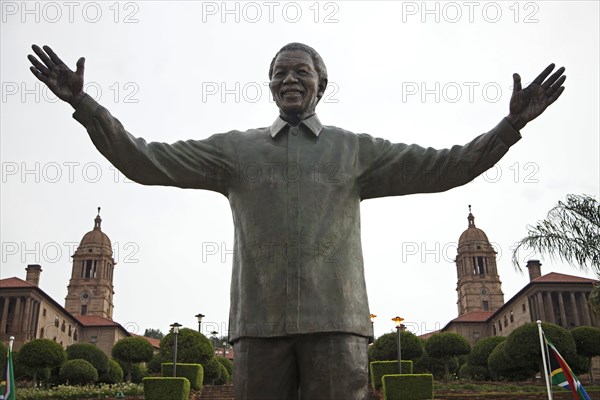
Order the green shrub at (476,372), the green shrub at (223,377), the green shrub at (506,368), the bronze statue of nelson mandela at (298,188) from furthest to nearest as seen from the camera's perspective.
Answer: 1. the green shrub at (223,377)
2. the green shrub at (476,372)
3. the green shrub at (506,368)
4. the bronze statue of nelson mandela at (298,188)

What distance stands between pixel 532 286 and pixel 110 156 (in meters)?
63.6

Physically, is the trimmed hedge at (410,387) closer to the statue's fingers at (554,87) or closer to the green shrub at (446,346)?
the statue's fingers at (554,87)

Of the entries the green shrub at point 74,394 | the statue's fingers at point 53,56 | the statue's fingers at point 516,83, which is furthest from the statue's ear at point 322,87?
the green shrub at point 74,394

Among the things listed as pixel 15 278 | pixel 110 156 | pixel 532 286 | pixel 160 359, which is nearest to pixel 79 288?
pixel 15 278

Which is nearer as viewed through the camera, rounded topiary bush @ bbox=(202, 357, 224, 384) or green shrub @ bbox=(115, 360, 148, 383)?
rounded topiary bush @ bbox=(202, 357, 224, 384)

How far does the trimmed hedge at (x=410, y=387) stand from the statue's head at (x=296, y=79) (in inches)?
808

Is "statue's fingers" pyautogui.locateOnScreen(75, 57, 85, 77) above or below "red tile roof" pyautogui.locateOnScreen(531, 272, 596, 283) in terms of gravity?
below

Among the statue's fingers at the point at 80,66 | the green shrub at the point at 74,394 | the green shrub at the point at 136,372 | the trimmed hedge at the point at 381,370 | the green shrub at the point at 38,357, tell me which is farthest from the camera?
the green shrub at the point at 136,372

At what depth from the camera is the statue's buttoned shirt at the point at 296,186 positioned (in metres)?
2.98

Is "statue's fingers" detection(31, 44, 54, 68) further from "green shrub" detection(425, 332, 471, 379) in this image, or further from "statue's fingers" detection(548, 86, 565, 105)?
"green shrub" detection(425, 332, 471, 379)

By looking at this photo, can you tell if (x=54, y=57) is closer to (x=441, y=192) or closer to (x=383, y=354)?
(x=441, y=192)

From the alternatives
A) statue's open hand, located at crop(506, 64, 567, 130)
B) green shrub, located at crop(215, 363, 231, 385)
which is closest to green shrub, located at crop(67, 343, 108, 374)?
green shrub, located at crop(215, 363, 231, 385)

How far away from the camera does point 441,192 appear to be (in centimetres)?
353

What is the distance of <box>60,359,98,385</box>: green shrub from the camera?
40.8 metres
